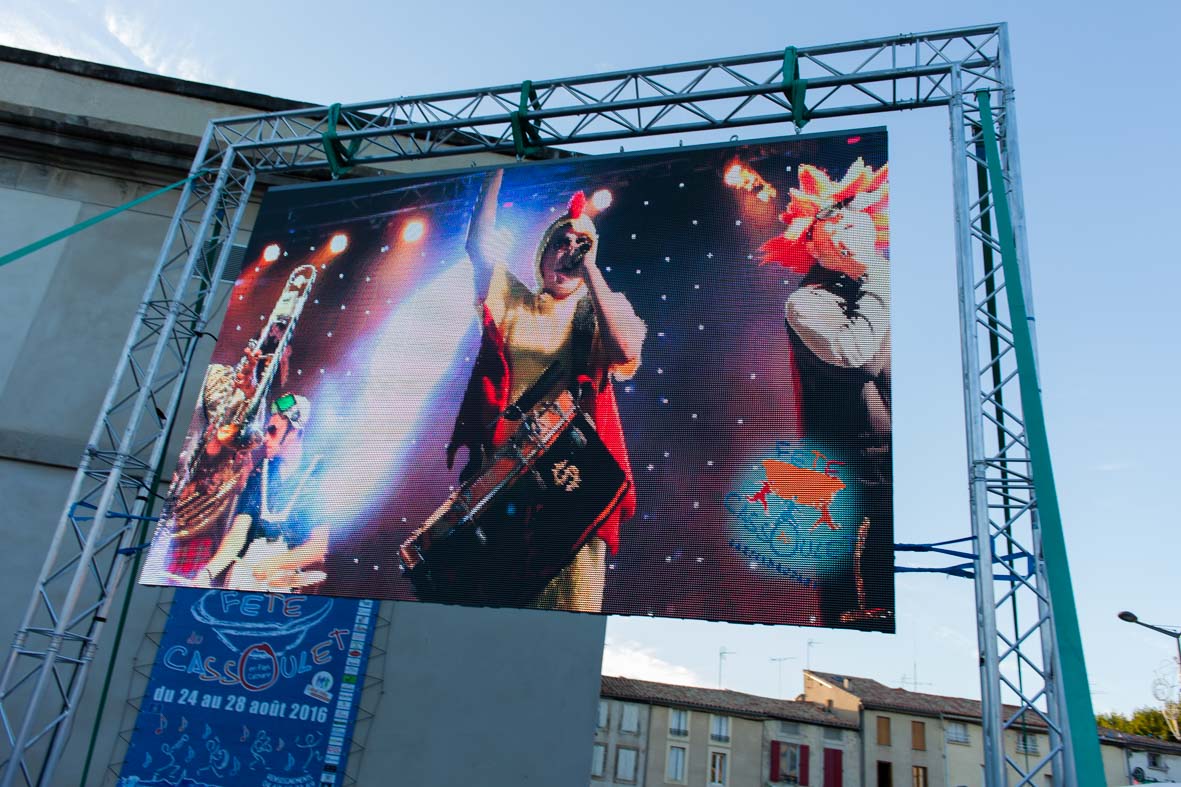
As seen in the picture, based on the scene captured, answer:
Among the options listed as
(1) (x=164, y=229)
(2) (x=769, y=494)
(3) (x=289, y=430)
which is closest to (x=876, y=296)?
(2) (x=769, y=494)

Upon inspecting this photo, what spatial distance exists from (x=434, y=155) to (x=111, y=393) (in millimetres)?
3721

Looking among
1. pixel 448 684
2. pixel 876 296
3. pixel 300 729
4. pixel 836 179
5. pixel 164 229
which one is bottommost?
pixel 300 729

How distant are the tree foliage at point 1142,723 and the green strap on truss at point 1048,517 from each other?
3374 centimetres

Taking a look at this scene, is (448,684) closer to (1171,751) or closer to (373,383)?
(373,383)

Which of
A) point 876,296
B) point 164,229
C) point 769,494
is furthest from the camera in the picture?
point 164,229

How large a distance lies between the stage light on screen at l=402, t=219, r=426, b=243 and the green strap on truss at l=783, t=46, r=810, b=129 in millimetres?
→ 3481

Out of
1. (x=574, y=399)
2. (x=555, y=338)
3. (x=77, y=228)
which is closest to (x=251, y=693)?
(x=574, y=399)

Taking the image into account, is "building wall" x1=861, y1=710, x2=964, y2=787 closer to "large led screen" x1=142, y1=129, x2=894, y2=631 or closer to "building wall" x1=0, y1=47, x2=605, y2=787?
"building wall" x1=0, y1=47, x2=605, y2=787

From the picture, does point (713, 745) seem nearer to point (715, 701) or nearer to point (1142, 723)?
point (715, 701)

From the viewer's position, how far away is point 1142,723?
35.4 m

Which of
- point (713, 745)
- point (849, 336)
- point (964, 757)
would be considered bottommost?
point (713, 745)

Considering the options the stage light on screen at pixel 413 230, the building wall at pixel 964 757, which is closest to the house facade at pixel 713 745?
the building wall at pixel 964 757

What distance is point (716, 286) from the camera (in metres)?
7.42

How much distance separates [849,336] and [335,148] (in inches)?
217
